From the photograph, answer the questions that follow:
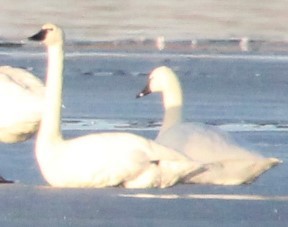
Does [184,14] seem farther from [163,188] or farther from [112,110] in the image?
[163,188]

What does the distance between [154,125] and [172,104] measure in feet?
7.28

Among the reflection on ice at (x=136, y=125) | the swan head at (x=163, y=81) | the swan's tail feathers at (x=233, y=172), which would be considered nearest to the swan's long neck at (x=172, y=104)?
the swan head at (x=163, y=81)

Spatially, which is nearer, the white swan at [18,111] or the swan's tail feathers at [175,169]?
the swan's tail feathers at [175,169]

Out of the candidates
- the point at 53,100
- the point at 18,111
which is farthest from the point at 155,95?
the point at 53,100

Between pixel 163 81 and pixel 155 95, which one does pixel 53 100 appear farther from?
pixel 155 95

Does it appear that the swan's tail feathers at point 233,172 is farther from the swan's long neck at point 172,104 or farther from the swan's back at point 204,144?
the swan's long neck at point 172,104

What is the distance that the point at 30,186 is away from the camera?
912 cm

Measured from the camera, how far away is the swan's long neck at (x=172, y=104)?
10.5 meters

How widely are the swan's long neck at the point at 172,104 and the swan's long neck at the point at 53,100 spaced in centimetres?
97

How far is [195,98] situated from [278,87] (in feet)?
5.29

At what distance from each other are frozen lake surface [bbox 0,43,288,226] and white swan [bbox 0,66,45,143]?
206 mm

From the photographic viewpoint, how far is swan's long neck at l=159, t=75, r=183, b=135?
1052cm

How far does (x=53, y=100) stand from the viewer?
31.4 ft

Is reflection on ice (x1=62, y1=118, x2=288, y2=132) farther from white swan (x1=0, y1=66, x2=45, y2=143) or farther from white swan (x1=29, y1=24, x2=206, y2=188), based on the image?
white swan (x1=29, y1=24, x2=206, y2=188)
